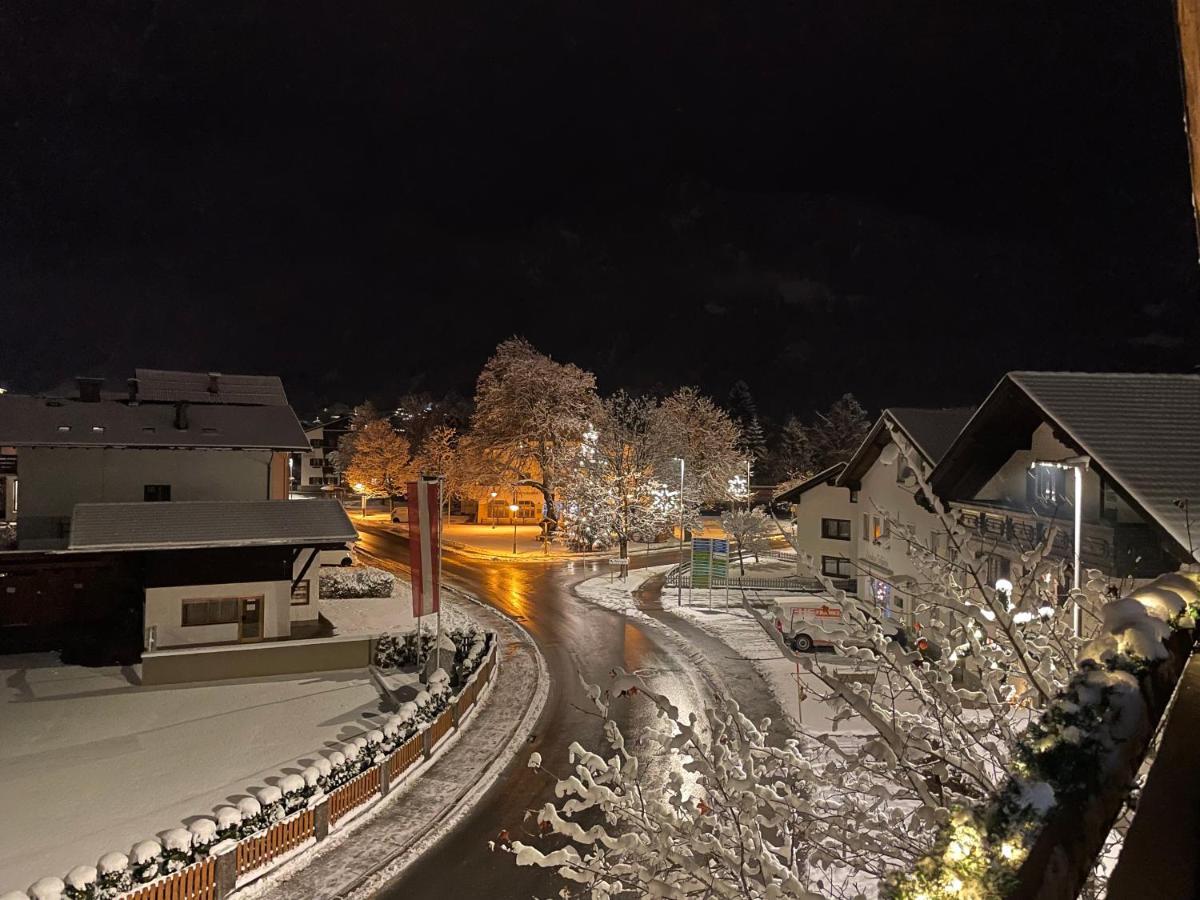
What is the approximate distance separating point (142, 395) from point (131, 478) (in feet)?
14.4

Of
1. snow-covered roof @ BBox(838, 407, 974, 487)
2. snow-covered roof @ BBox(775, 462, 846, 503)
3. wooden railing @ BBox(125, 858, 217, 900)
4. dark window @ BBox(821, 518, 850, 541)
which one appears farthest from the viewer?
snow-covered roof @ BBox(775, 462, 846, 503)

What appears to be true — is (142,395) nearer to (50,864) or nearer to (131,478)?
(131,478)

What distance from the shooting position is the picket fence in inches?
420

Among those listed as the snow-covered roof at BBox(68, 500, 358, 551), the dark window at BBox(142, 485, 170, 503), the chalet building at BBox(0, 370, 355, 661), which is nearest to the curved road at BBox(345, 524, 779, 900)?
the snow-covered roof at BBox(68, 500, 358, 551)

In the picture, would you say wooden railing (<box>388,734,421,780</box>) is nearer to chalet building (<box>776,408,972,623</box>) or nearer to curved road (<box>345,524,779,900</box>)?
curved road (<box>345,524,779,900</box>)

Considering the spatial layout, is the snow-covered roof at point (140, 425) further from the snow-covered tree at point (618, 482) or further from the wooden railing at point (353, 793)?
the snow-covered tree at point (618, 482)

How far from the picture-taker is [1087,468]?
16.7 meters

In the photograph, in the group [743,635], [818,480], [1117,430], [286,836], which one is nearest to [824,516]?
[818,480]

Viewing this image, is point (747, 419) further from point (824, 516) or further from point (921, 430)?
point (921, 430)

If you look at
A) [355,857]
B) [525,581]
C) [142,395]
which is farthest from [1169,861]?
[525,581]

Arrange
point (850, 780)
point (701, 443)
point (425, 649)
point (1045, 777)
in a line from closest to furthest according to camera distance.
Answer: point (1045, 777), point (850, 780), point (425, 649), point (701, 443)

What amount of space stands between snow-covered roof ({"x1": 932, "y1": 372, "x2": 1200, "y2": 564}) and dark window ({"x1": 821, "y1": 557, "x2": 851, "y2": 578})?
50.1 ft

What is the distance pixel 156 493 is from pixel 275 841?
17015 millimetres

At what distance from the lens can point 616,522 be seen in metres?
45.9
